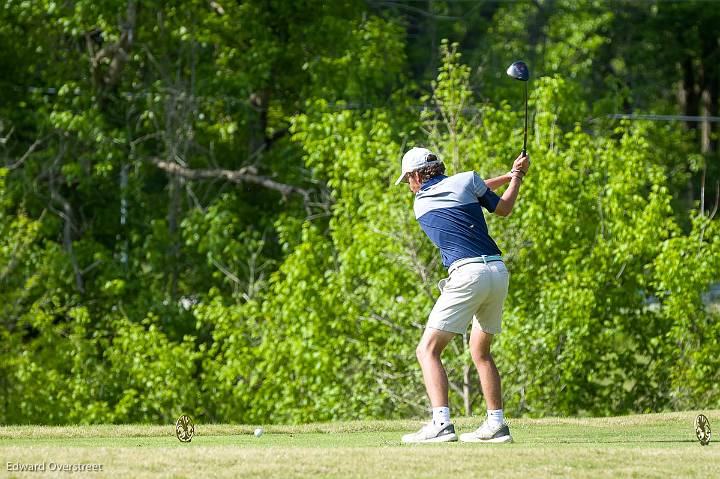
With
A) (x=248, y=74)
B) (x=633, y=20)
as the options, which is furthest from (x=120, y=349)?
(x=633, y=20)

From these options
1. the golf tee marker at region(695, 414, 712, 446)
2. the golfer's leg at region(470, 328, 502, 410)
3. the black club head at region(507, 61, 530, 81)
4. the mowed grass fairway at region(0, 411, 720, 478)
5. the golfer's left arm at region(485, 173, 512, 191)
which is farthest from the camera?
the black club head at region(507, 61, 530, 81)

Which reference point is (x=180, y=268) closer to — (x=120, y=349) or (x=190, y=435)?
(x=120, y=349)

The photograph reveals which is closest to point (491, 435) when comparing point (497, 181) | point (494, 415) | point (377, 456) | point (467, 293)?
point (494, 415)

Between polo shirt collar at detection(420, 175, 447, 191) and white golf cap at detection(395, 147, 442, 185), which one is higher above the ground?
white golf cap at detection(395, 147, 442, 185)

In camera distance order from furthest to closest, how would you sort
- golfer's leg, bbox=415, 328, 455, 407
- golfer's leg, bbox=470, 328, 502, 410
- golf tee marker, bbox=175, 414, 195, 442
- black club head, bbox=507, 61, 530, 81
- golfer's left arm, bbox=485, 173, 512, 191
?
black club head, bbox=507, 61, 530, 81 < golfer's left arm, bbox=485, 173, 512, 191 < golf tee marker, bbox=175, 414, 195, 442 < golfer's leg, bbox=470, 328, 502, 410 < golfer's leg, bbox=415, 328, 455, 407

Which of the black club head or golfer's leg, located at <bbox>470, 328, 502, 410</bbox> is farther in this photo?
the black club head

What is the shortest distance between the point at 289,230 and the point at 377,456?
14117mm

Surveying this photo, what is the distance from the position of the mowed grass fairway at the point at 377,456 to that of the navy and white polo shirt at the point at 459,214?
119 centimetres

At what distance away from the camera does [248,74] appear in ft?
75.0

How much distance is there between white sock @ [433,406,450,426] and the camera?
8133 mm

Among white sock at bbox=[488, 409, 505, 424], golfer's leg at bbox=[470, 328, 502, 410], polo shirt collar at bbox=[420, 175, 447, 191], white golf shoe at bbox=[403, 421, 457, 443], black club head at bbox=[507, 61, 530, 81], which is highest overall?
black club head at bbox=[507, 61, 530, 81]

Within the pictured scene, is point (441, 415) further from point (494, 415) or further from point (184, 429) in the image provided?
point (184, 429)

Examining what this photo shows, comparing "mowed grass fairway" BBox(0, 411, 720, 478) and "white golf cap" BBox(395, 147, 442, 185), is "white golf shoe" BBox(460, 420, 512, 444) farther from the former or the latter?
"white golf cap" BBox(395, 147, 442, 185)

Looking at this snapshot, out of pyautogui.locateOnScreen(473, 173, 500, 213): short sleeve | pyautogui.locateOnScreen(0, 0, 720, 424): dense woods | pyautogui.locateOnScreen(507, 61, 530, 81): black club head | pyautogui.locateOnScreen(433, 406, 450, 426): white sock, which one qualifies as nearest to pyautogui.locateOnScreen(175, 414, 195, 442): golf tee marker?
pyautogui.locateOnScreen(433, 406, 450, 426): white sock
